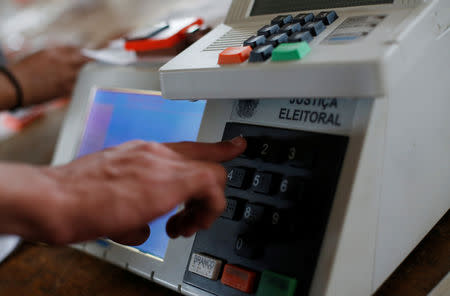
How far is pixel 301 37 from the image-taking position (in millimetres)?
397

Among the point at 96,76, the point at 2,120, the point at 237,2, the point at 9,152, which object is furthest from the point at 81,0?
the point at 237,2

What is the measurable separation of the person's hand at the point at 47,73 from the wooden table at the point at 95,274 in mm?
398

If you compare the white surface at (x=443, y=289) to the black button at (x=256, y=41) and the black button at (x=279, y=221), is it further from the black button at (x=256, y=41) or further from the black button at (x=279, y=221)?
the black button at (x=256, y=41)

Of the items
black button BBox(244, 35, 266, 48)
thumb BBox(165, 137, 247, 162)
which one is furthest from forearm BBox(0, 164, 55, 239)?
black button BBox(244, 35, 266, 48)

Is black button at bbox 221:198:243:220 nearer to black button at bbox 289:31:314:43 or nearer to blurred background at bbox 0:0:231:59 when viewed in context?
black button at bbox 289:31:314:43

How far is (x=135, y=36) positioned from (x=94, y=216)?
467 millimetres

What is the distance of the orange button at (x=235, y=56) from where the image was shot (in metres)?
0.41

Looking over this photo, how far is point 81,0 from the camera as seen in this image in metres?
1.92

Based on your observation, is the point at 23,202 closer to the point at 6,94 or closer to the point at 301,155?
the point at 301,155

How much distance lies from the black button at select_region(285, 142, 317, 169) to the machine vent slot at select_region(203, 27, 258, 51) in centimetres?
14

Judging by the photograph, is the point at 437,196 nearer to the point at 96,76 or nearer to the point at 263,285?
the point at 263,285

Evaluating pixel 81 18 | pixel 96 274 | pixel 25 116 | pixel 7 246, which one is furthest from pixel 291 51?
pixel 81 18

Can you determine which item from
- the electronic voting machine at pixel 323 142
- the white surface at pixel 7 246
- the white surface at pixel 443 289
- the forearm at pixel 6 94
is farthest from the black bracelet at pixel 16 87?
the white surface at pixel 443 289

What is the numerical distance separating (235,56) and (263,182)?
135 millimetres
